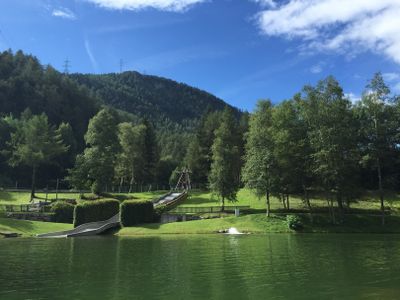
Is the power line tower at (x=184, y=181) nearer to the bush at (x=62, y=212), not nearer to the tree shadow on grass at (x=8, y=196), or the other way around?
the bush at (x=62, y=212)

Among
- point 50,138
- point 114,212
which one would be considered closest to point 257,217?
point 114,212

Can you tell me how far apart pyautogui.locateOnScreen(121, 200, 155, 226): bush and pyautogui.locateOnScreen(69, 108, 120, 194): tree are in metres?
19.9

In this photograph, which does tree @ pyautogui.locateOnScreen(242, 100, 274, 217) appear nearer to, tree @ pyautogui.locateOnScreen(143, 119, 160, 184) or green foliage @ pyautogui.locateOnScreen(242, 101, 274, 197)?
green foliage @ pyautogui.locateOnScreen(242, 101, 274, 197)

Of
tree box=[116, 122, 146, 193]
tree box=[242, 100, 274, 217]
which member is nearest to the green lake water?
tree box=[242, 100, 274, 217]

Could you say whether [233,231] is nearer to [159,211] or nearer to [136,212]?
[136,212]

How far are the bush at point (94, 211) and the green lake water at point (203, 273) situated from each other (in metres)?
23.7

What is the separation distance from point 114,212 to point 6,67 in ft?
376

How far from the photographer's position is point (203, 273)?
76.9 feet

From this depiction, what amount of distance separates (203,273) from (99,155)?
60.5 meters

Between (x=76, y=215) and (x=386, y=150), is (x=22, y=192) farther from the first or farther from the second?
(x=386, y=150)

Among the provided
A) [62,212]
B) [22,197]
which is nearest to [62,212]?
[62,212]

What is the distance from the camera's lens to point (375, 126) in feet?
209

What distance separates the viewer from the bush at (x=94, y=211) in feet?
196

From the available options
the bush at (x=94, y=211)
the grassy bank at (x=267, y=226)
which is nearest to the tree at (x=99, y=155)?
the bush at (x=94, y=211)
